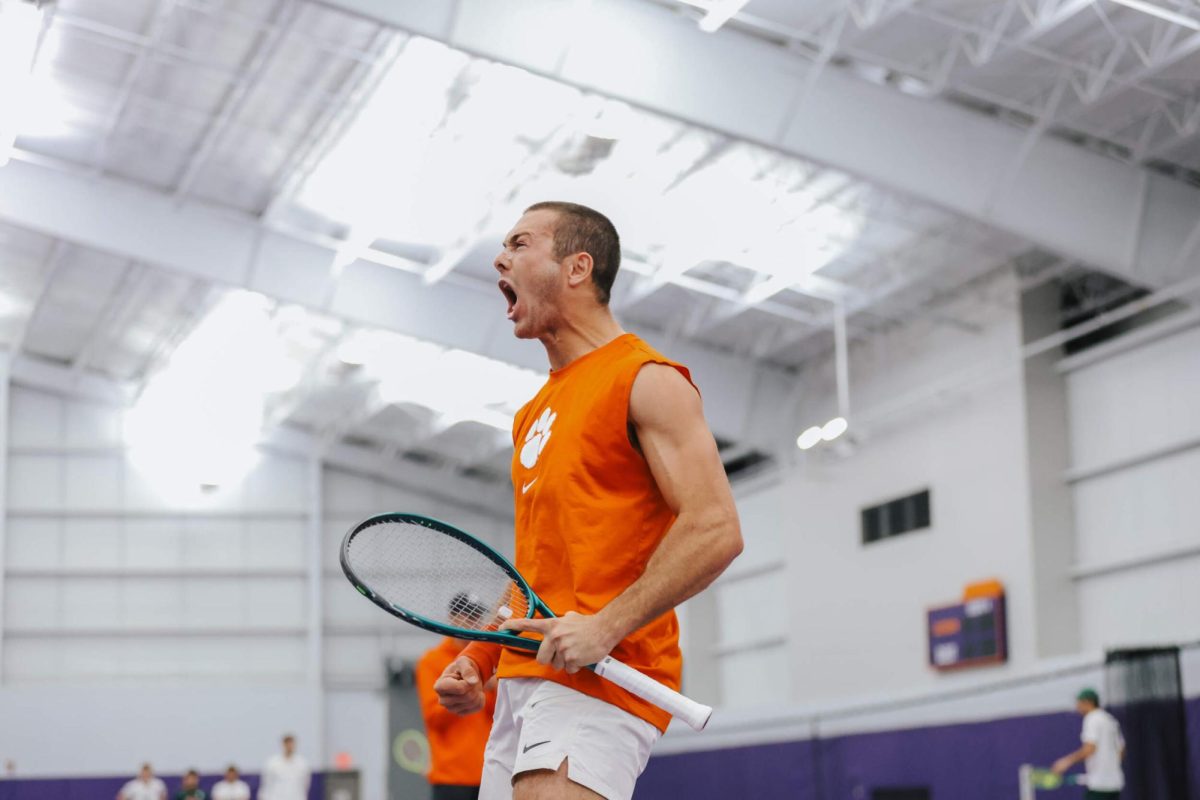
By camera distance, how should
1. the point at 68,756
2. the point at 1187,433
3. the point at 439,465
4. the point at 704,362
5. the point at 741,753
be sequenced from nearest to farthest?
the point at 1187,433, the point at 741,753, the point at 704,362, the point at 68,756, the point at 439,465

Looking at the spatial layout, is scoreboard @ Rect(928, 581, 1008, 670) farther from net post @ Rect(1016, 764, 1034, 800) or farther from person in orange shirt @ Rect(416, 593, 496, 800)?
person in orange shirt @ Rect(416, 593, 496, 800)

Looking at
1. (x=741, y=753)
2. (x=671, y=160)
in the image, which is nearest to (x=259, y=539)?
(x=741, y=753)

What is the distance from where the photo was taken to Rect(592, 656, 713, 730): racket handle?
301 cm

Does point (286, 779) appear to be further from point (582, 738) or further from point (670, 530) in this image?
point (670, 530)

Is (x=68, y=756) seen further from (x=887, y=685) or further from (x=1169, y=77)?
(x=1169, y=77)

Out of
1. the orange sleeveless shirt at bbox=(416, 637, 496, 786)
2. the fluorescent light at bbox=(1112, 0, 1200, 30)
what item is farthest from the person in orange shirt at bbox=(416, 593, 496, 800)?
the fluorescent light at bbox=(1112, 0, 1200, 30)

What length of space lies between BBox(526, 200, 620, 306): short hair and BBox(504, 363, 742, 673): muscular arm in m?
0.33

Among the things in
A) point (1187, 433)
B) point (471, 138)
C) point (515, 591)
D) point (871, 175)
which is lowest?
point (515, 591)

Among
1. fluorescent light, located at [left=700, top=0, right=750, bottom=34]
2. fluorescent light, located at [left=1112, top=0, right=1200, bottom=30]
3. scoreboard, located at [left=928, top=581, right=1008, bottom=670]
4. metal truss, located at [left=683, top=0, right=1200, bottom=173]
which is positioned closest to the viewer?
fluorescent light, located at [left=1112, top=0, right=1200, bottom=30]

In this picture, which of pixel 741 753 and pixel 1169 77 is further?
pixel 741 753

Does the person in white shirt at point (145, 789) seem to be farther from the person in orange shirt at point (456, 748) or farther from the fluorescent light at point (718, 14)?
the person in orange shirt at point (456, 748)

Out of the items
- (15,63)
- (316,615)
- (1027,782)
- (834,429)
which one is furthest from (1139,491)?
(316,615)

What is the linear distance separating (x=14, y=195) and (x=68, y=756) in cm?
1234

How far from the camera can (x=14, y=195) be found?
71.4 feet
